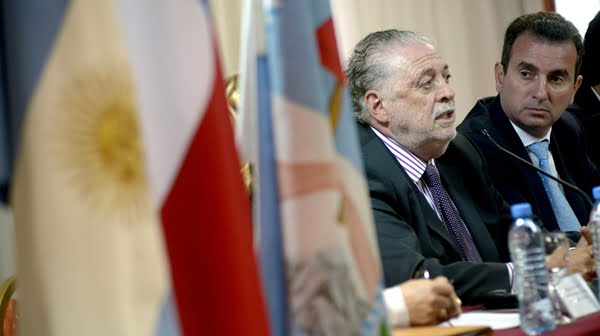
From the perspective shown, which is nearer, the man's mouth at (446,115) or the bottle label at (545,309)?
the bottle label at (545,309)

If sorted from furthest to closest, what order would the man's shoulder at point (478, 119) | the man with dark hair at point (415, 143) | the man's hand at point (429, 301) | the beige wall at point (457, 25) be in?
the beige wall at point (457, 25), the man's shoulder at point (478, 119), the man with dark hair at point (415, 143), the man's hand at point (429, 301)

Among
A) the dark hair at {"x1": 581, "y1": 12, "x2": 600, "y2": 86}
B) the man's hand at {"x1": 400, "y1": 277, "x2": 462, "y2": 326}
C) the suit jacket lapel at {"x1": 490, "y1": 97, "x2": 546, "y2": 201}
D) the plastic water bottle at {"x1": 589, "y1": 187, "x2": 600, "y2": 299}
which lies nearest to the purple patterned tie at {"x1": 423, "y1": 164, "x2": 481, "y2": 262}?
the plastic water bottle at {"x1": 589, "y1": 187, "x2": 600, "y2": 299}

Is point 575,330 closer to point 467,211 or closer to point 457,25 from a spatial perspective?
point 467,211

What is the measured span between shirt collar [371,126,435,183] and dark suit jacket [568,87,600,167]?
5.29ft

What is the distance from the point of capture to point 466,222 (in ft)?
9.84

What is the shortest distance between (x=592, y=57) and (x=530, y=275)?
100 inches

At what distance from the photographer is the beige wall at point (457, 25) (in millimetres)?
4891

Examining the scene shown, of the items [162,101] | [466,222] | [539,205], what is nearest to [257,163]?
[162,101]

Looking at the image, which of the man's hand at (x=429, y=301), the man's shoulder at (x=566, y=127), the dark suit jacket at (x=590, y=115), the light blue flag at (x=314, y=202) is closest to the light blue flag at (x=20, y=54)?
the light blue flag at (x=314, y=202)

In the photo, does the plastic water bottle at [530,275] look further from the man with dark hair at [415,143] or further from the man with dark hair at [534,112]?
the man with dark hair at [534,112]

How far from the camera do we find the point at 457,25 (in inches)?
217

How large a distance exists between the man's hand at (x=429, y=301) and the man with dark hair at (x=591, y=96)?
2418 millimetres

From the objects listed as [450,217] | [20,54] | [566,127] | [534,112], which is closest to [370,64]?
[450,217]

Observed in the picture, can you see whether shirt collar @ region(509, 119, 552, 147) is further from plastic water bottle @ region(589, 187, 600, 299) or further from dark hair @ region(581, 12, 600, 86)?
plastic water bottle @ region(589, 187, 600, 299)
